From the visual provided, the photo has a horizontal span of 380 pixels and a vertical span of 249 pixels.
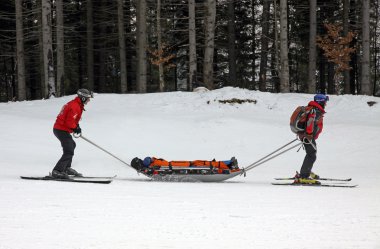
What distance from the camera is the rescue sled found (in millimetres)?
8523

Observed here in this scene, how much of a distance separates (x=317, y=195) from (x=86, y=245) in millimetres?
4328

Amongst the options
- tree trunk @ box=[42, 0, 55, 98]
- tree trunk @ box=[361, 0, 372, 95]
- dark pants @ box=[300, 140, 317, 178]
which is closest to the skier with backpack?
dark pants @ box=[300, 140, 317, 178]

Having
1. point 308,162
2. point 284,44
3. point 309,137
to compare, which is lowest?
point 308,162

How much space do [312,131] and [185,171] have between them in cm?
266

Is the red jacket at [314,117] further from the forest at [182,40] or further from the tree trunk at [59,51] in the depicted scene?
the tree trunk at [59,51]

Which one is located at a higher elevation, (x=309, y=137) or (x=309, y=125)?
(x=309, y=125)

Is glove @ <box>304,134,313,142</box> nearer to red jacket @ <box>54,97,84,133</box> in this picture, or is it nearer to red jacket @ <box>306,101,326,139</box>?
red jacket @ <box>306,101,326,139</box>

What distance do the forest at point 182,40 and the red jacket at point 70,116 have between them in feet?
37.7

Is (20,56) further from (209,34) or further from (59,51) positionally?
(209,34)

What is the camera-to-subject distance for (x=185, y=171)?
8.52 metres

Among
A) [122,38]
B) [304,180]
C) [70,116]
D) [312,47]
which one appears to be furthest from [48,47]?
[304,180]

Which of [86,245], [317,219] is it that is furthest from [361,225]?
[86,245]

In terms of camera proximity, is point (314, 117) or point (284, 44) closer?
point (314, 117)

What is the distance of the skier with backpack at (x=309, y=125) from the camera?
8430 millimetres
